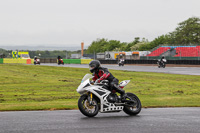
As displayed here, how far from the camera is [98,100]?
9.77 m

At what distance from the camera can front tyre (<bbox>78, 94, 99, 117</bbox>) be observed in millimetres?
9453

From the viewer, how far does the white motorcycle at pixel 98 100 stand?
948cm

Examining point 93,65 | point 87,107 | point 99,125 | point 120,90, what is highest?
point 93,65

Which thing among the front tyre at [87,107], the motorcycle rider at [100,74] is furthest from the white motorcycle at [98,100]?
the motorcycle rider at [100,74]

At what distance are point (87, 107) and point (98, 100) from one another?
0.38 metres

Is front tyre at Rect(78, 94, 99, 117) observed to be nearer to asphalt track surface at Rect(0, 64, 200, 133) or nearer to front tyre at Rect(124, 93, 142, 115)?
asphalt track surface at Rect(0, 64, 200, 133)

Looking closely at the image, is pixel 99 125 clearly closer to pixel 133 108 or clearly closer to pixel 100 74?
pixel 100 74

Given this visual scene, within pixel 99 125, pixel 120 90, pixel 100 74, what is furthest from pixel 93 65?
pixel 99 125


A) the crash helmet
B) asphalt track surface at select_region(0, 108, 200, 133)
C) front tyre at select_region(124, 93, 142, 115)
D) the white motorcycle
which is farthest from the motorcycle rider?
asphalt track surface at select_region(0, 108, 200, 133)

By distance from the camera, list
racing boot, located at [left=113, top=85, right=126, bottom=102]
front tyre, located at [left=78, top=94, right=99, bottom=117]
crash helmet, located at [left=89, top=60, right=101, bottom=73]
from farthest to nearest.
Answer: racing boot, located at [left=113, top=85, right=126, bottom=102] → crash helmet, located at [left=89, top=60, right=101, bottom=73] → front tyre, located at [left=78, top=94, right=99, bottom=117]

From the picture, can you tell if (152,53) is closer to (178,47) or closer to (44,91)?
(178,47)

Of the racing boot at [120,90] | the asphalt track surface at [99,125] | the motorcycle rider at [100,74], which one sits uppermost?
the motorcycle rider at [100,74]

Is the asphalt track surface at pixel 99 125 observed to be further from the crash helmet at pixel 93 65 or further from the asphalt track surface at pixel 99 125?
the crash helmet at pixel 93 65

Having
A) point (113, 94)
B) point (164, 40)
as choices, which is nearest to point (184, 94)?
point (113, 94)
